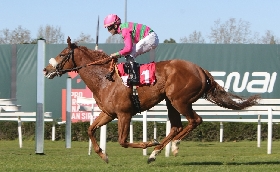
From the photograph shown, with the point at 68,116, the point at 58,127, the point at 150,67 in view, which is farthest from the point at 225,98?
the point at 58,127

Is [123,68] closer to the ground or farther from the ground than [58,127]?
farther from the ground

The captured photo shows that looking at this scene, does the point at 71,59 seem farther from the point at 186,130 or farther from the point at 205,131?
the point at 205,131

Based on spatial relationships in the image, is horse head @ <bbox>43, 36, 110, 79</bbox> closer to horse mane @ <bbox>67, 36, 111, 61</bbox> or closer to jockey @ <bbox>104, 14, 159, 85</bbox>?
horse mane @ <bbox>67, 36, 111, 61</bbox>

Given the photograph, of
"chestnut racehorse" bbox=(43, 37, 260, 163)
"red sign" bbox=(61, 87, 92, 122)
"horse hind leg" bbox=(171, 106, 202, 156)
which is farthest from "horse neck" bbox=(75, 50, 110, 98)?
"red sign" bbox=(61, 87, 92, 122)

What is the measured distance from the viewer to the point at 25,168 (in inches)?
317

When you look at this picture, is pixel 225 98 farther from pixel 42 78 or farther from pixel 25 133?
pixel 25 133

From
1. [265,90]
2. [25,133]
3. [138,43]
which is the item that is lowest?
[25,133]

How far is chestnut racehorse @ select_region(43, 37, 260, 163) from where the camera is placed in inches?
352

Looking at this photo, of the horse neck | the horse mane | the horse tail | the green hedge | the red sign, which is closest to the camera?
the horse neck

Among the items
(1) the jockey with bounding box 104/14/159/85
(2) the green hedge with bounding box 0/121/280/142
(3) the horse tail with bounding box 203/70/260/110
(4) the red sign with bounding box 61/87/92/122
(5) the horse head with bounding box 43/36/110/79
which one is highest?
(1) the jockey with bounding box 104/14/159/85

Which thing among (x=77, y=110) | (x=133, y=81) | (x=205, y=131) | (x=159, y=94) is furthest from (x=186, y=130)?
(x=77, y=110)

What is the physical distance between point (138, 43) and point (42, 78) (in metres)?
2.69

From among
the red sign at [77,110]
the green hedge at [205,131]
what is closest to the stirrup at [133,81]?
the green hedge at [205,131]

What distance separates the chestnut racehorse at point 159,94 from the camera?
893cm
